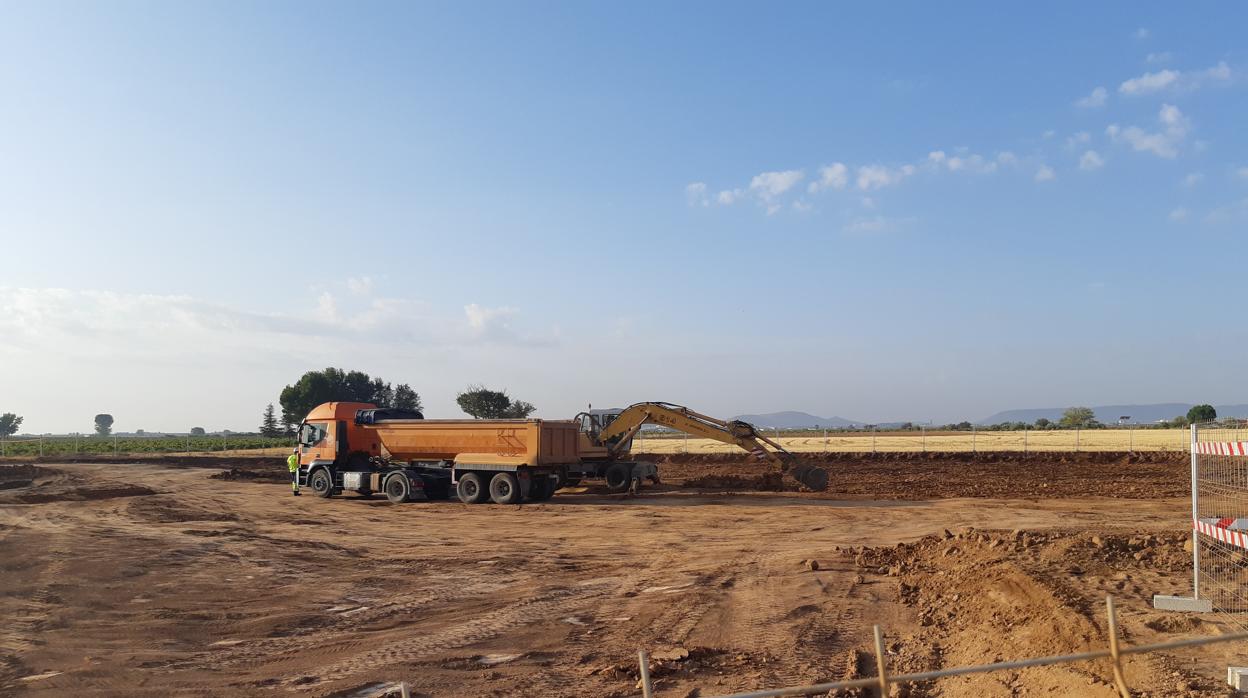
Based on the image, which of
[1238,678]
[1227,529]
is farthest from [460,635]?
[1227,529]

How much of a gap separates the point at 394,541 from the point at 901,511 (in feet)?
40.1

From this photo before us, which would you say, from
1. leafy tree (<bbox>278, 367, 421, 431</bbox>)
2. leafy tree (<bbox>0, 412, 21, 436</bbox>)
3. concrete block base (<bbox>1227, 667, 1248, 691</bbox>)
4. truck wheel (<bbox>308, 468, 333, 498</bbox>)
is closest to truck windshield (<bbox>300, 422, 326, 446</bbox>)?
truck wheel (<bbox>308, 468, 333, 498</bbox>)

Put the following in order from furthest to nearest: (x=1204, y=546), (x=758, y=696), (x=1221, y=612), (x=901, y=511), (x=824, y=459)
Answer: (x=824, y=459) → (x=901, y=511) → (x=1204, y=546) → (x=1221, y=612) → (x=758, y=696)

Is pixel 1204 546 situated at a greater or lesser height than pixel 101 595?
greater

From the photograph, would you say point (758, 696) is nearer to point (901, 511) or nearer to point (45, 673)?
point (45, 673)

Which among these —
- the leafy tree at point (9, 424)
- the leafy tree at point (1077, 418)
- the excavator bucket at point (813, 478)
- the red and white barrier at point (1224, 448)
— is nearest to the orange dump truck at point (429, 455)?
the excavator bucket at point (813, 478)

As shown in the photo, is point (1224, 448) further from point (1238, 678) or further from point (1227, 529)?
point (1238, 678)

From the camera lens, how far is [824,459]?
146 ft

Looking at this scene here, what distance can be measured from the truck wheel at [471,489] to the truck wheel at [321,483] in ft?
17.2

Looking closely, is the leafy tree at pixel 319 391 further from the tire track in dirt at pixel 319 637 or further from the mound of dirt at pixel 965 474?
the tire track in dirt at pixel 319 637

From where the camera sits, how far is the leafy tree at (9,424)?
182 meters

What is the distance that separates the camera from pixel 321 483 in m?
28.3

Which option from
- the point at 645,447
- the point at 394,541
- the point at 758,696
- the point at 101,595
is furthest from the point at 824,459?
the point at 758,696

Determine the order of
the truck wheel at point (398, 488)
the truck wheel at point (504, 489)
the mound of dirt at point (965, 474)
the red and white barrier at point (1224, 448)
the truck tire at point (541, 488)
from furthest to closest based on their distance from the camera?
the mound of dirt at point (965, 474) < the truck wheel at point (398, 488) < the truck tire at point (541, 488) < the truck wheel at point (504, 489) < the red and white barrier at point (1224, 448)
